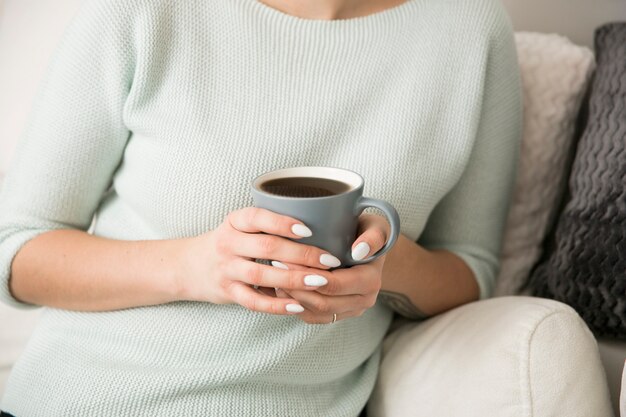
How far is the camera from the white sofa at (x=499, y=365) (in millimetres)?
804

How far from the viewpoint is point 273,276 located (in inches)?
26.1

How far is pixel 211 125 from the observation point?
0.86 m

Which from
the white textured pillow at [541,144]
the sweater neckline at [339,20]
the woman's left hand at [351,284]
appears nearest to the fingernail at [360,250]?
the woman's left hand at [351,284]

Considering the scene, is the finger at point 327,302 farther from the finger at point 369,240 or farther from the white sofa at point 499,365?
the white sofa at point 499,365

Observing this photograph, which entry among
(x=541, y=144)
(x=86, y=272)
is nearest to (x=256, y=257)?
(x=86, y=272)

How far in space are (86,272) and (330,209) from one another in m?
0.39

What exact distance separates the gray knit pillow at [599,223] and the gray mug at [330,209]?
409 mm

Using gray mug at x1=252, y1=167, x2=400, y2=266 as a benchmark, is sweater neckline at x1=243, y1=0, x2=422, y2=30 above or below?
above

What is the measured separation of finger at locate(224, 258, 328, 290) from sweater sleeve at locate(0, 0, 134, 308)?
11.9 inches

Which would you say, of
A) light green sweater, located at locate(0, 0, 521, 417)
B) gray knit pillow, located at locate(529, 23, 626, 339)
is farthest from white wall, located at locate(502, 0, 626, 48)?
light green sweater, located at locate(0, 0, 521, 417)

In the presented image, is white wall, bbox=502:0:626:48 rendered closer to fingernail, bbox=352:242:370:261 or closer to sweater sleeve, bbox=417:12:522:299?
sweater sleeve, bbox=417:12:522:299

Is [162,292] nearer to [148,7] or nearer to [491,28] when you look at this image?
[148,7]

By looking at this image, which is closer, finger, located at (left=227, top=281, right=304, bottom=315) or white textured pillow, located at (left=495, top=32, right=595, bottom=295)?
finger, located at (left=227, top=281, right=304, bottom=315)

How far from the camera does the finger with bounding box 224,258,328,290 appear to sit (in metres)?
0.65
